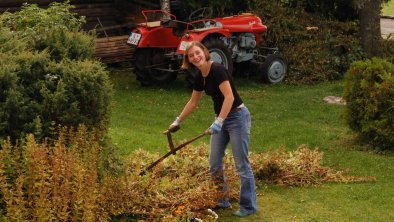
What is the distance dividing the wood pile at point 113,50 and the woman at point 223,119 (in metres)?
9.37

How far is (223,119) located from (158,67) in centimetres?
832

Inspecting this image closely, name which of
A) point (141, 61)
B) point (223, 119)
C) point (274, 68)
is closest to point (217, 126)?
point (223, 119)

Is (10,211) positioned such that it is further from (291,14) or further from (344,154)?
(291,14)

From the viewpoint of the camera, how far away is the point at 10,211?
4945mm

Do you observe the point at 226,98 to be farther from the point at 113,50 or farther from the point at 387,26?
the point at 387,26

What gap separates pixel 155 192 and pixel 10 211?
1.71 m

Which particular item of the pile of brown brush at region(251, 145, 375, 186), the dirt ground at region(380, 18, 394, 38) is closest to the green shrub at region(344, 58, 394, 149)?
the pile of brown brush at region(251, 145, 375, 186)

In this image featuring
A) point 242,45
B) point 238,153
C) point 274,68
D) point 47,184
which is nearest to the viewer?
point 47,184

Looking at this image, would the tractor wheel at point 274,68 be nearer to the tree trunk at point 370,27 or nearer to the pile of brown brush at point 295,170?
the tree trunk at point 370,27

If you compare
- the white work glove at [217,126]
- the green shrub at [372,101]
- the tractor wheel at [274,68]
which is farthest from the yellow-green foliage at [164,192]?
the tractor wheel at [274,68]

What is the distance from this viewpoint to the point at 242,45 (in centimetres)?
1476

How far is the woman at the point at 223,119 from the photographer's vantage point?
6.43 meters

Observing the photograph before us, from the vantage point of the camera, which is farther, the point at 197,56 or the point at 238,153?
the point at 238,153

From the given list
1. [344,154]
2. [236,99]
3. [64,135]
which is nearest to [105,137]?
[64,135]
